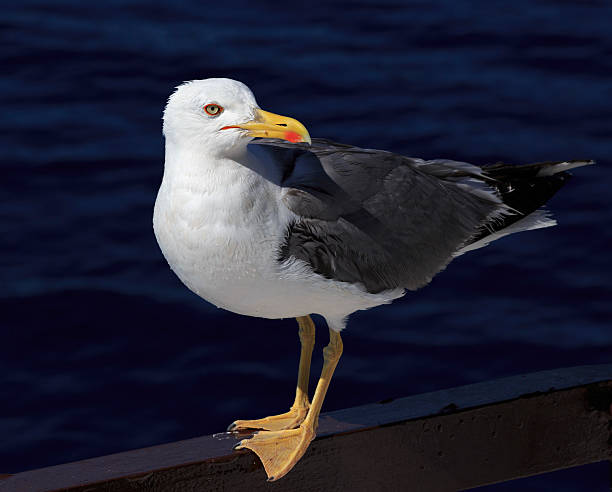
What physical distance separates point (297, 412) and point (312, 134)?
19.7 feet

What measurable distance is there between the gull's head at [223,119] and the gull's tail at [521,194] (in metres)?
1.68

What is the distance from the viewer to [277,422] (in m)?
5.46

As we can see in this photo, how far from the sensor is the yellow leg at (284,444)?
4.55m

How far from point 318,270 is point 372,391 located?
396cm

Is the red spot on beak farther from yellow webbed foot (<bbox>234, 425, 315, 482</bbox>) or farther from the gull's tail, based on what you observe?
the gull's tail

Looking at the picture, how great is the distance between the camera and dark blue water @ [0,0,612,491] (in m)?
8.73

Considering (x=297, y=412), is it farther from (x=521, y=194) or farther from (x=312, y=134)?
(x=312, y=134)

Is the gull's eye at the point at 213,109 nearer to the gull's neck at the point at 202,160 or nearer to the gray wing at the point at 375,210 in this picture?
the gull's neck at the point at 202,160

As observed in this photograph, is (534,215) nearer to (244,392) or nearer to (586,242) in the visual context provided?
(244,392)

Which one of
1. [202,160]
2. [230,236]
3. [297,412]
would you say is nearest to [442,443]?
[297,412]

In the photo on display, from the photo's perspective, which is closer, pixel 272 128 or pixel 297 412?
pixel 272 128

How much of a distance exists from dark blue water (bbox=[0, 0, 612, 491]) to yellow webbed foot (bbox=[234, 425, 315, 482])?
11.7ft

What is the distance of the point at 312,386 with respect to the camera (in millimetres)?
8297

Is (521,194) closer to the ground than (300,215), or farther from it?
closer to the ground
